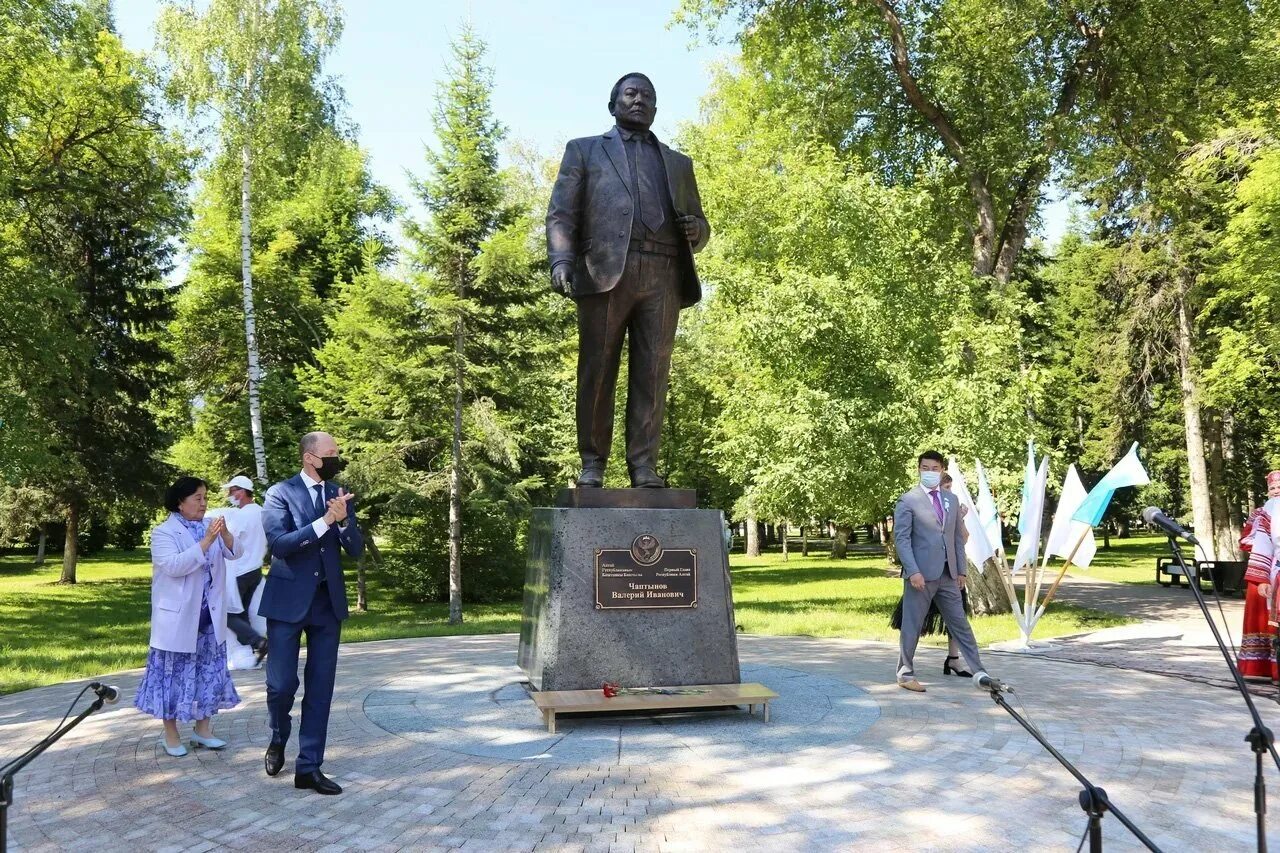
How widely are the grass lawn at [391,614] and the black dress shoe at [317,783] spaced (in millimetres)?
5518

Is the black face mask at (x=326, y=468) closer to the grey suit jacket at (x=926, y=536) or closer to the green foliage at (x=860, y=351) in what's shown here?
the grey suit jacket at (x=926, y=536)

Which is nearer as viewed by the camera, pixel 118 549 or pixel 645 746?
pixel 645 746

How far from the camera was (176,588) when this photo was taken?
17.8 ft

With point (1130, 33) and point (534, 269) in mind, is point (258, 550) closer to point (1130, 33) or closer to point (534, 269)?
point (534, 269)

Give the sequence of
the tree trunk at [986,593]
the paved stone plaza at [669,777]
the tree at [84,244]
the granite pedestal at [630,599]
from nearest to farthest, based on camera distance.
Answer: the paved stone plaza at [669,777]
the granite pedestal at [630,599]
the tree trunk at [986,593]
the tree at [84,244]

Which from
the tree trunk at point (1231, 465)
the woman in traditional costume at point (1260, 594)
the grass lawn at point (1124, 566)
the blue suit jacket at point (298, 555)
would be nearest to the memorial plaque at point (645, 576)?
the blue suit jacket at point (298, 555)

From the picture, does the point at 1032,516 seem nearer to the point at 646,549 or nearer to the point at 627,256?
the point at 646,549

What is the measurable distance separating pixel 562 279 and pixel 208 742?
148 inches

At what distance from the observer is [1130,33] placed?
51.1 feet

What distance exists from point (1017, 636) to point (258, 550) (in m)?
9.53

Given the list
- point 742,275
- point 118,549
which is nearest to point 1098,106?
point 742,275

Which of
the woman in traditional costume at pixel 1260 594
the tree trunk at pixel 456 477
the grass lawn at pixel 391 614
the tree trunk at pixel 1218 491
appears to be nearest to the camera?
the woman in traditional costume at pixel 1260 594

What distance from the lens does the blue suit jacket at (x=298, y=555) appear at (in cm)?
468

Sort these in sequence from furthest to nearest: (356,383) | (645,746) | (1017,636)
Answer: (356,383), (1017,636), (645,746)
